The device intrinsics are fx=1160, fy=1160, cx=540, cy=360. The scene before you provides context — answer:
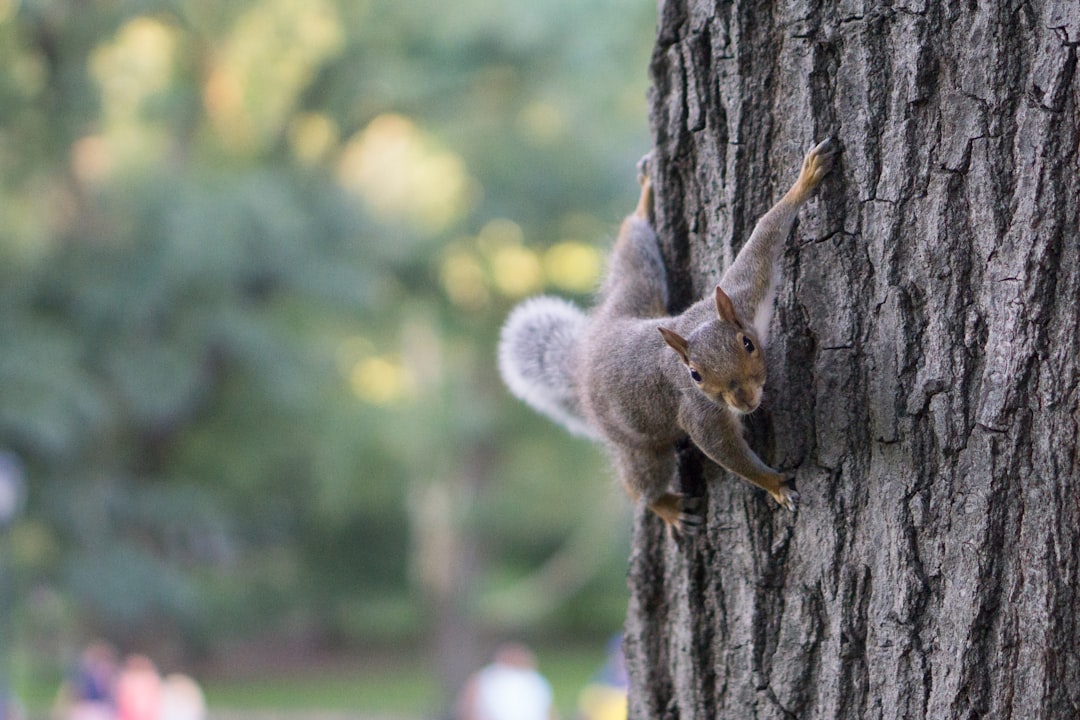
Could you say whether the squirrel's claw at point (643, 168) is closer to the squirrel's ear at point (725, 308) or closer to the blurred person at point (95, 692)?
the squirrel's ear at point (725, 308)

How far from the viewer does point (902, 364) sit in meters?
1.27

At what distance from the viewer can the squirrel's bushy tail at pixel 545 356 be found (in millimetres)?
1891

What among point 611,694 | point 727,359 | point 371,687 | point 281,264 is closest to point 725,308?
point 727,359

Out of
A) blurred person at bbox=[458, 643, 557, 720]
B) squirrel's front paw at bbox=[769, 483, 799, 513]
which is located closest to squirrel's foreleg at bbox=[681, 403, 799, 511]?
squirrel's front paw at bbox=[769, 483, 799, 513]

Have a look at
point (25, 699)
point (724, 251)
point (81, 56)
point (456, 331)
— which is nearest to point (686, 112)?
point (724, 251)

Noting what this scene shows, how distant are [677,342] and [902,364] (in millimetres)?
281

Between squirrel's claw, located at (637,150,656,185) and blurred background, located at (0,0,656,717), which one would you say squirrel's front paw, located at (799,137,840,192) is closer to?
squirrel's claw, located at (637,150,656,185)

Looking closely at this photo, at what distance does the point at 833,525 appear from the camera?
4.38 feet

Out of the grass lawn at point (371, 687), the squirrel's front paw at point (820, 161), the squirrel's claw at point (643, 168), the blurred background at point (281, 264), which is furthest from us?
the grass lawn at point (371, 687)

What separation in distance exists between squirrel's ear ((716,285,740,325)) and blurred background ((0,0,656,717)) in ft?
20.5

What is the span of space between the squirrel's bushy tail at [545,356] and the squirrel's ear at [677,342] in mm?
407

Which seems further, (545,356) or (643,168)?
(545,356)

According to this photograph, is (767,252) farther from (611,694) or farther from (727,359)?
(611,694)

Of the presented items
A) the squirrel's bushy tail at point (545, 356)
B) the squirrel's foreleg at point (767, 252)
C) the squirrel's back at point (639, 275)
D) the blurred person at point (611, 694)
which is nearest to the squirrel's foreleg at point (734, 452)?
the squirrel's foreleg at point (767, 252)
